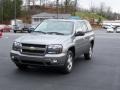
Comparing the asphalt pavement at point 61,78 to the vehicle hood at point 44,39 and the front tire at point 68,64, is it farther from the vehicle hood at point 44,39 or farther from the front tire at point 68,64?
the vehicle hood at point 44,39

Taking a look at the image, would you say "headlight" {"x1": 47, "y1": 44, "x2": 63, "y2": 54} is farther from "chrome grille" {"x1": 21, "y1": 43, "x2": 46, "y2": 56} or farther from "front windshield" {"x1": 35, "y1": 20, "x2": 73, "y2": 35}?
"front windshield" {"x1": 35, "y1": 20, "x2": 73, "y2": 35}

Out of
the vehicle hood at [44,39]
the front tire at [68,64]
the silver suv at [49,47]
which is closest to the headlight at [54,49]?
the silver suv at [49,47]

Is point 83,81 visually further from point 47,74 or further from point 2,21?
point 2,21

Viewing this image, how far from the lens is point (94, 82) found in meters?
8.24

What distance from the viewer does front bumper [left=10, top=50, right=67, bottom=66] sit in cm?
852

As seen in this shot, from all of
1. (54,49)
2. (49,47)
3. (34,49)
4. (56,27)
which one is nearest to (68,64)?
(54,49)

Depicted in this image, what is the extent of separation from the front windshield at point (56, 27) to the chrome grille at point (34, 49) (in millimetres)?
1337

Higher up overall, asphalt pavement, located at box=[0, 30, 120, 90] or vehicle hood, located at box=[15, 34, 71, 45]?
vehicle hood, located at box=[15, 34, 71, 45]

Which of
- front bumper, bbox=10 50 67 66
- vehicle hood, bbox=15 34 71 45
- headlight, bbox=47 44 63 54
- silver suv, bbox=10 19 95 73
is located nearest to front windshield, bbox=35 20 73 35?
silver suv, bbox=10 19 95 73

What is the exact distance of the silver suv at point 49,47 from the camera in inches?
337

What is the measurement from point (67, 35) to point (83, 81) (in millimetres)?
1812

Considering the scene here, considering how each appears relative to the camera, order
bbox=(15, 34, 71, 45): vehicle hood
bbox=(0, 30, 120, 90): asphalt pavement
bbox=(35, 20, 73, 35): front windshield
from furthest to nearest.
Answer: bbox=(35, 20, 73, 35): front windshield → bbox=(15, 34, 71, 45): vehicle hood → bbox=(0, 30, 120, 90): asphalt pavement

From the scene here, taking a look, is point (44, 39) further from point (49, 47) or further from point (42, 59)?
point (42, 59)

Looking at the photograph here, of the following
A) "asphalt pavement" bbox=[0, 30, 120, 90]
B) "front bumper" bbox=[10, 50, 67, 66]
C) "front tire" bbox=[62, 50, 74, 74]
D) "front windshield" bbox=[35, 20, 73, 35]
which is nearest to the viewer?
"asphalt pavement" bbox=[0, 30, 120, 90]
